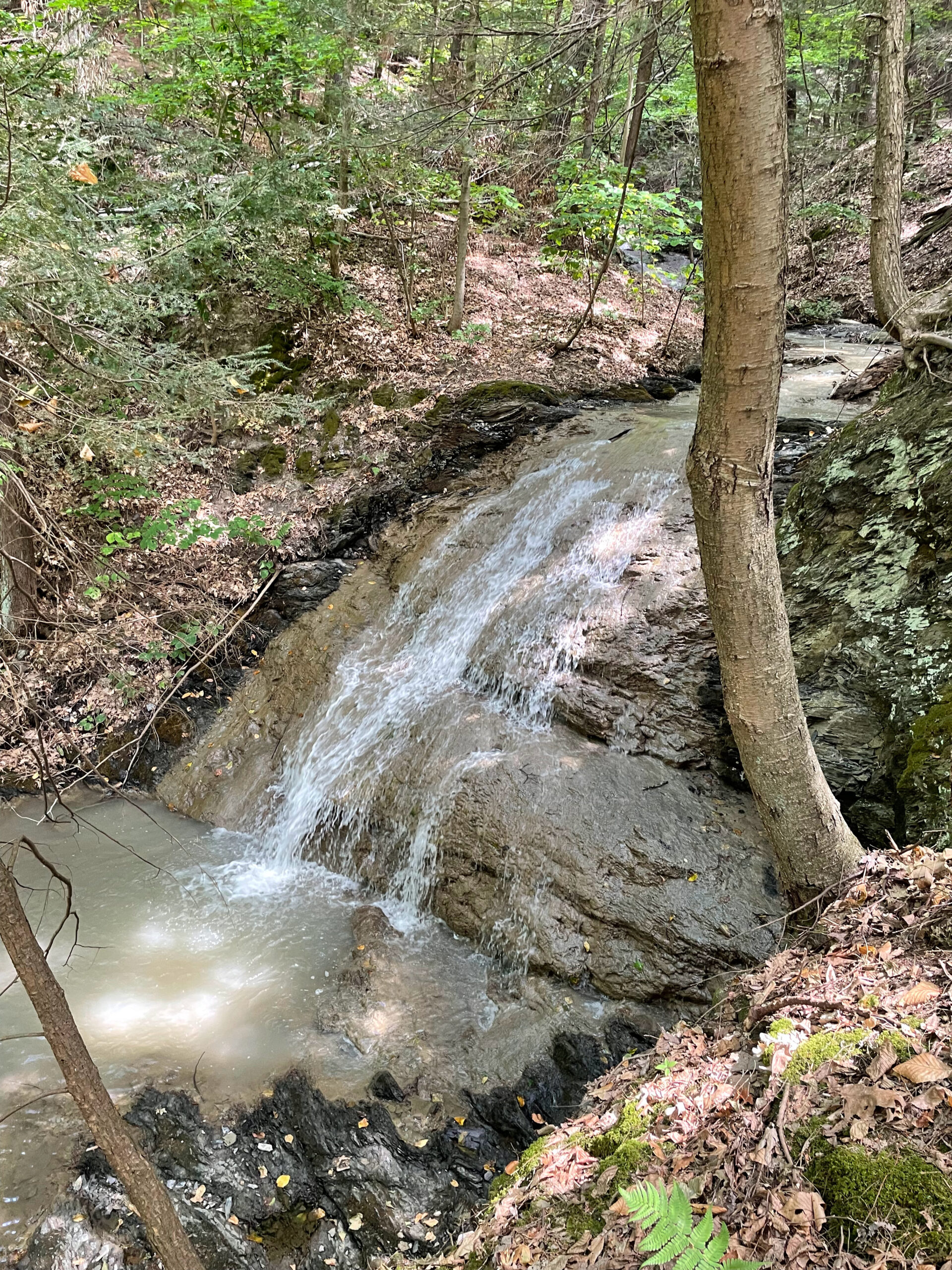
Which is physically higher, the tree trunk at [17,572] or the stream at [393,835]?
the tree trunk at [17,572]

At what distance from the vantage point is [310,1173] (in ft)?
12.1

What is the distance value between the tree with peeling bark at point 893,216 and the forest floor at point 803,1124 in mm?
3749

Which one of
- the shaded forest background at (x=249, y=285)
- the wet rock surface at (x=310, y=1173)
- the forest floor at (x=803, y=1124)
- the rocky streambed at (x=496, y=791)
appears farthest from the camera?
the shaded forest background at (x=249, y=285)

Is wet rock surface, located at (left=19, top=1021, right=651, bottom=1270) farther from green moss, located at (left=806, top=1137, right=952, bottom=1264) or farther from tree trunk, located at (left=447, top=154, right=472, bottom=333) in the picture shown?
tree trunk, located at (left=447, top=154, right=472, bottom=333)

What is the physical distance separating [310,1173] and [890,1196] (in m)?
3.09

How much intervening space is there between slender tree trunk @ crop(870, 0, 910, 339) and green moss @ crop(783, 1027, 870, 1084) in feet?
14.2

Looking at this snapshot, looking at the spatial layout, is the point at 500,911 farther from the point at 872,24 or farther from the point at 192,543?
the point at 872,24

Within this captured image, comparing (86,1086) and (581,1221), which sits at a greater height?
(86,1086)

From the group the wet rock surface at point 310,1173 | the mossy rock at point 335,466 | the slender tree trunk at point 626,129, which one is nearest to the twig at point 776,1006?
the wet rock surface at point 310,1173

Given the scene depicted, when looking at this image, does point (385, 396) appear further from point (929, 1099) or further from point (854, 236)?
point (854, 236)

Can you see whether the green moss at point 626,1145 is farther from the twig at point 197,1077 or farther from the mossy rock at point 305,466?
the mossy rock at point 305,466

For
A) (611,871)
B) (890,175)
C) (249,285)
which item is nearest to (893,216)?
(890,175)

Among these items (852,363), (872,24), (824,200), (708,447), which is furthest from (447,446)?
(824,200)

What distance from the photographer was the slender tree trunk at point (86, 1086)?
235cm
